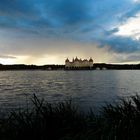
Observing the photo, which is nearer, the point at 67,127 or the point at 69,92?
the point at 67,127

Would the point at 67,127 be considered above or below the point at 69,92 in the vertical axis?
above

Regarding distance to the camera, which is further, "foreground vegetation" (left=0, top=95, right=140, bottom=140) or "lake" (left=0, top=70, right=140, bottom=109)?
"lake" (left=0, top=70, right=140, bottom=109)

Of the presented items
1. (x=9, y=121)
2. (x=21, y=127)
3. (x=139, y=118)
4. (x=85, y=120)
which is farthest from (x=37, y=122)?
(x=139, y=118)

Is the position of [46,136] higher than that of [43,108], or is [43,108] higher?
[43,108]

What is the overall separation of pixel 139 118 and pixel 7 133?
363cm

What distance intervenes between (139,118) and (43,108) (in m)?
2.75

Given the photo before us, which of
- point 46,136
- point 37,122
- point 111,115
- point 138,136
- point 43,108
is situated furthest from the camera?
point 111,115

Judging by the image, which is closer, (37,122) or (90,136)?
(90,136)

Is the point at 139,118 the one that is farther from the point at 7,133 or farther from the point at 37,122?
the point at 7,133

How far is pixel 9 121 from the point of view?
23.9ft

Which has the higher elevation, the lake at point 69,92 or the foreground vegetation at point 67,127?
the foreground vegetation at point 67,127

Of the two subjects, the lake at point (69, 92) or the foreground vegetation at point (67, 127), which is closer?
the foreground vegetation at point (67, 127)

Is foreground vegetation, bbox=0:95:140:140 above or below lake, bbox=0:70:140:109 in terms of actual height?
above

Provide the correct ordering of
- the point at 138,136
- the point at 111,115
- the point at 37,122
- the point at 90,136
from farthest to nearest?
the point at 111,115
the point at 37,122
the point at 138,136
the point at 90,136
